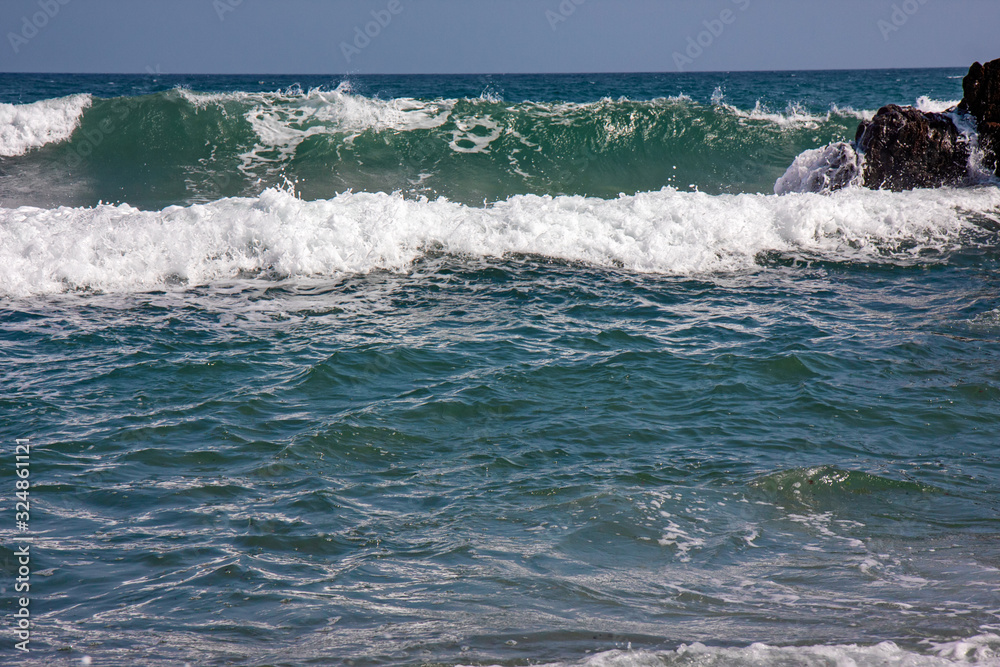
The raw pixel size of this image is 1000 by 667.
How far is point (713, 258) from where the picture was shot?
9555 millimetres

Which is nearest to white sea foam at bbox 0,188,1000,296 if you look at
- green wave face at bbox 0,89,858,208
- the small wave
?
green wave face at bbox 0,89,858,208

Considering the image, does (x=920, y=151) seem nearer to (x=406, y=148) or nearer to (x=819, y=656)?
(x=406, y=148)

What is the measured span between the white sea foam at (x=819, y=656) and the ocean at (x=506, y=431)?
0.05ft

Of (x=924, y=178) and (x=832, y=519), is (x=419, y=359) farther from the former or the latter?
(x=924, y=178)

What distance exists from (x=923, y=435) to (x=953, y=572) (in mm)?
1777

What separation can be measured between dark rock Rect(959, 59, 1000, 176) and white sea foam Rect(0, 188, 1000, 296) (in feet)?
5.21

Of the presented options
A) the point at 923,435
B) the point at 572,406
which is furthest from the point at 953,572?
the point at 572,406

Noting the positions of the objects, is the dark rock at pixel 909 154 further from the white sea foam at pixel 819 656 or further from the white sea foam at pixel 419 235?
the white sea foam at pixel 819 656

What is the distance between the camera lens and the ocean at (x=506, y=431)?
10.5 feet

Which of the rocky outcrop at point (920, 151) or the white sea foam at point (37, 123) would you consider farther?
the white sea foam at point (37, 123)

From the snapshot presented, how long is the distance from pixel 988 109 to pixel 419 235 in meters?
9.52

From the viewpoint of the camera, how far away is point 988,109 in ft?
40.7

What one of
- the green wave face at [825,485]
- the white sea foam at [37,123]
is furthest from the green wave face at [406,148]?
the green wave face at [825,485]

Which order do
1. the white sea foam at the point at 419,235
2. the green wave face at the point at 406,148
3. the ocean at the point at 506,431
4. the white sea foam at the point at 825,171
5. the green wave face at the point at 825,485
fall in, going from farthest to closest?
1. the green wave face at the point at 406,148
2. the white sea foam at the point at 825,171
3. the white sea foam at the point at 419,235
4. the green wave face at the point at 825,485
5. the ocean at the point at 506,431
